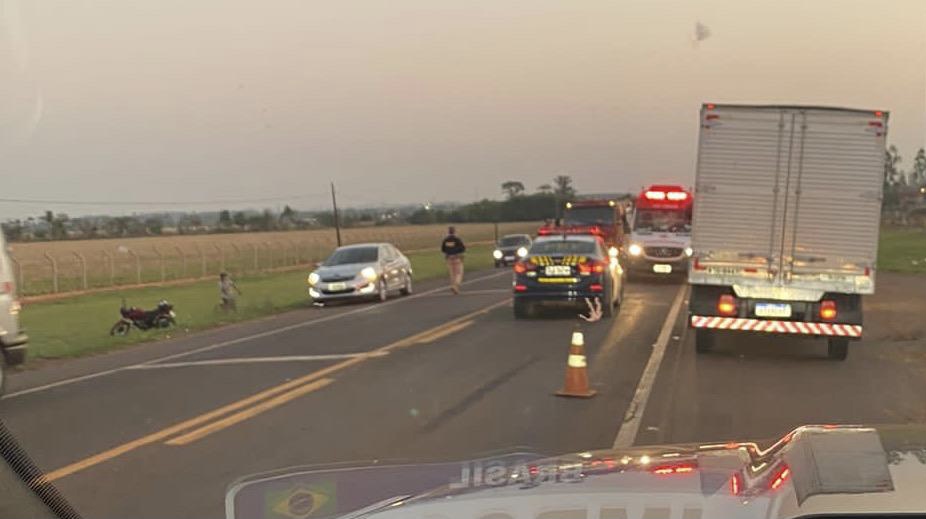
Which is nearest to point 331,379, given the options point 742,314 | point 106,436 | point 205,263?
point 106,436

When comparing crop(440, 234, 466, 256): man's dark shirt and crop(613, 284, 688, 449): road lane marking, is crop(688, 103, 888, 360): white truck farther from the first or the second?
crop(440, 234, 466, 256): man's dark shirt

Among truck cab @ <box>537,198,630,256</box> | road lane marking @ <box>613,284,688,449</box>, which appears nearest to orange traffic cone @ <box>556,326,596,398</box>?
road lane marking @ <box>613,284,688,449</box>

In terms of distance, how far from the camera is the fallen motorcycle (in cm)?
1694

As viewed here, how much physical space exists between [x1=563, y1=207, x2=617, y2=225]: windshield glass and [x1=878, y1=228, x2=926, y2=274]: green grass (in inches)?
325

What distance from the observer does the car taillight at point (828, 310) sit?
1208 centimetres

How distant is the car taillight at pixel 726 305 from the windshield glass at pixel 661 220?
52.1 feet

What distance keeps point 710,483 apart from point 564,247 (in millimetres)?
15161

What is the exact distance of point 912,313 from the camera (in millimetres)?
18625

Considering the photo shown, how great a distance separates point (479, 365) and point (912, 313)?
1137 cm

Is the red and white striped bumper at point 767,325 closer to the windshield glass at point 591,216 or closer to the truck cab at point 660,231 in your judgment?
the truck cab at point 660,231

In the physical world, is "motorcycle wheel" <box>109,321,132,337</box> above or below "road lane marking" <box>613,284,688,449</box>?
below

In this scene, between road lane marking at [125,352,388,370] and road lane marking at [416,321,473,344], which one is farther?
road lane marking at [416,321,473,344]

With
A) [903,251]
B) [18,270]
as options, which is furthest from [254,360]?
[903,251]

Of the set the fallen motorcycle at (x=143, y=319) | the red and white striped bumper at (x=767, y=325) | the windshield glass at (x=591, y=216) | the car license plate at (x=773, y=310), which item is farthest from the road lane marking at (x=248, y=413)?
the windshield glass at (x=591, y=216)
